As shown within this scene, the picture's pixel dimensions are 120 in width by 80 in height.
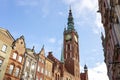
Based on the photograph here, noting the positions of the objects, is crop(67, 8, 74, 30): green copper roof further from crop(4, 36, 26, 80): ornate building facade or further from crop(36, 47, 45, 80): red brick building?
crop(4, 36, 26, 80): ornate building facade

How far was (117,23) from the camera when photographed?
62.8 feet

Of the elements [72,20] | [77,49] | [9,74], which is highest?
[72,20]

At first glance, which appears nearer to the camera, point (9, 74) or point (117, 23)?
point (117, 23)

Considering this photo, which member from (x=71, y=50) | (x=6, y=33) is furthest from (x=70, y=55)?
(x=6, y=33)

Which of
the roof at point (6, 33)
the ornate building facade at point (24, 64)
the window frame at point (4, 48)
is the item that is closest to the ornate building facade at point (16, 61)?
Result: the ornate building facade at point (24, 64)

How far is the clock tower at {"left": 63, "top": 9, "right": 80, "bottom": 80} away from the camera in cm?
7248

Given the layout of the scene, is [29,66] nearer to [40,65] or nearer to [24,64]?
[24,64]

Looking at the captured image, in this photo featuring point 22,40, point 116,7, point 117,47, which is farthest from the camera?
point 22,40

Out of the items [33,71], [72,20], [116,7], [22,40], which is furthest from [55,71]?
[72,20]

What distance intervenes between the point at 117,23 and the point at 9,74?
24.9 metres

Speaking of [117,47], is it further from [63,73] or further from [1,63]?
[63,73]

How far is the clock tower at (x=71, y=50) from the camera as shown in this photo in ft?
238

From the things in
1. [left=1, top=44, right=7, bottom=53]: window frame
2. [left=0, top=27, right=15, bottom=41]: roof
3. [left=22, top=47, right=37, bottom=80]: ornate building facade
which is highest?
[left=0, top=27, right=15, bottom=41]: roof

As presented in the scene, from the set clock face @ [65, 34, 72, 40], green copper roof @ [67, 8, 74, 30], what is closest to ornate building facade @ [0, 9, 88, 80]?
clock face @ [65, 34, 72, 40]
